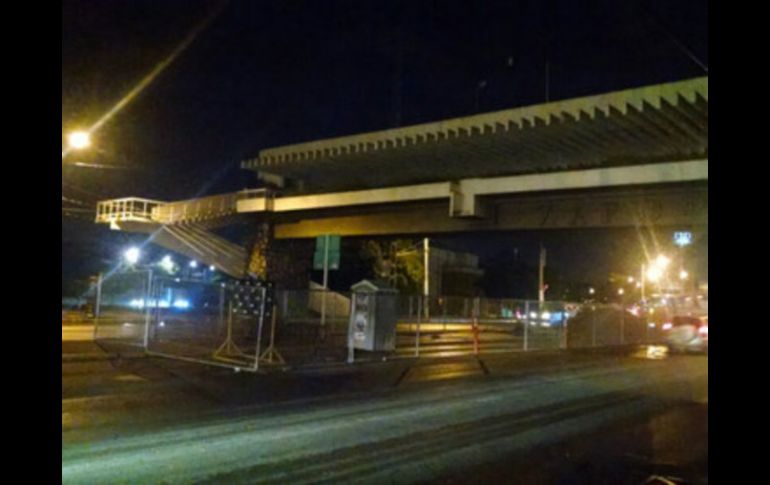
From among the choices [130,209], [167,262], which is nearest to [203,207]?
[130,209]

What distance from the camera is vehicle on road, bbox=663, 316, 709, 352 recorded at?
26141 millimetres

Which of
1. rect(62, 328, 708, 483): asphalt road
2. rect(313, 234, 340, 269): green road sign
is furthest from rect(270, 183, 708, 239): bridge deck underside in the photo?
rect(62, 328, 708, 483): asphalt road

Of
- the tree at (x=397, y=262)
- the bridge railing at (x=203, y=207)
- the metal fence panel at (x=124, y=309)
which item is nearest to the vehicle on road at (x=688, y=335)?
the metal fence panel at (x=124, y=309)

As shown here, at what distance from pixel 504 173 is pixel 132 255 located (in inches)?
1460

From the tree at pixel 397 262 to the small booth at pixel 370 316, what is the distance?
128 ft

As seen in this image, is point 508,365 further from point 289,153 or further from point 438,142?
point 289,153

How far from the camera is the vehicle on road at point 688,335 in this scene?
26.1 metres

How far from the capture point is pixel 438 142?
30.6 meters

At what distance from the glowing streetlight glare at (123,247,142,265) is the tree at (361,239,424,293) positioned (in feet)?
62.1

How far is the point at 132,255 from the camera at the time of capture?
2309 inches
